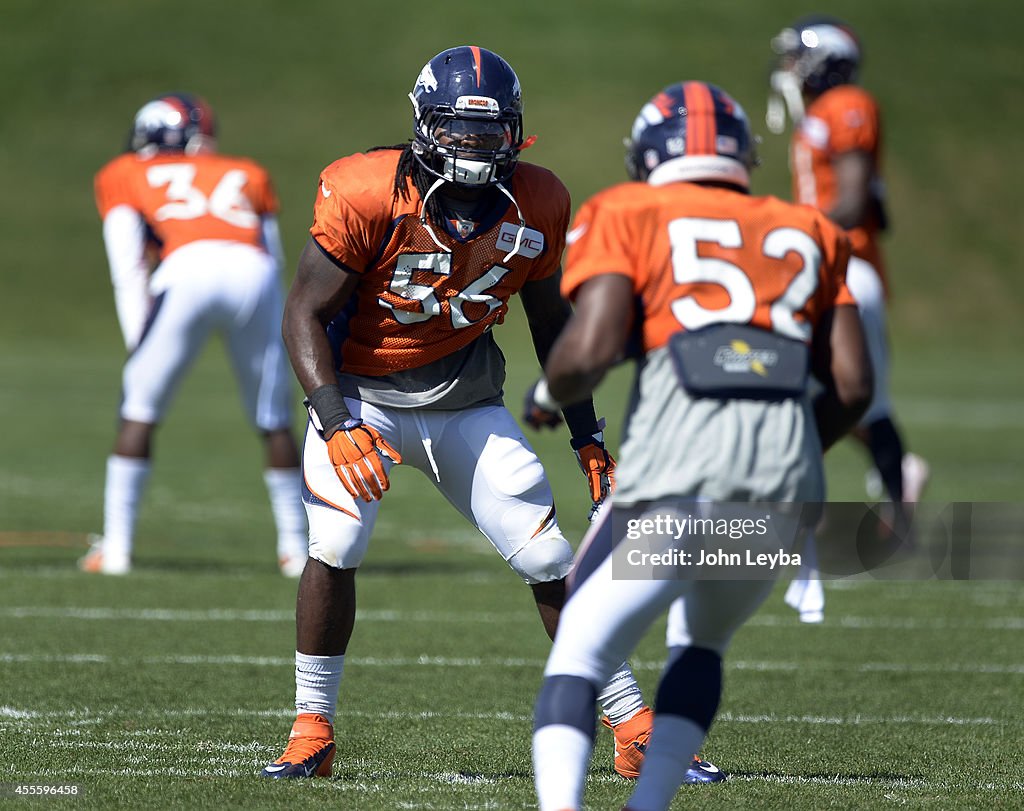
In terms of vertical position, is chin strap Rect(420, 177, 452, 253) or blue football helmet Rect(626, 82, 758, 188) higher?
blue football helmet Rect(626, 82, 758, 188)

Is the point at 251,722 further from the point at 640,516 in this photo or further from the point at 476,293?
the point at 640,516

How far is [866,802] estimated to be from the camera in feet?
12.7

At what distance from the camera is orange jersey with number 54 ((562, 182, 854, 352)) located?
124 inches

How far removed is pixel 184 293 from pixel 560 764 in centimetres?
484

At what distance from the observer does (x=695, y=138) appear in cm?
330

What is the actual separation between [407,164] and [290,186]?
97.3 ft

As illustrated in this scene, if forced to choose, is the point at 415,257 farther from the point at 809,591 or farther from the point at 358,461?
the point at 809,591

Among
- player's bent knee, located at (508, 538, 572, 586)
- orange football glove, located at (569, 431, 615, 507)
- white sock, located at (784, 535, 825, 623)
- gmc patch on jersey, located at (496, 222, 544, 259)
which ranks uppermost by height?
gmc patch on jersey, located at (496, 222, 544, 259)

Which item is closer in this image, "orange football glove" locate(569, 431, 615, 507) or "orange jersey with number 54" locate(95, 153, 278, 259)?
"orange football glove" locate(569, 431, 615, 507)

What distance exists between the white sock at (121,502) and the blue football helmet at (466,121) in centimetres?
383

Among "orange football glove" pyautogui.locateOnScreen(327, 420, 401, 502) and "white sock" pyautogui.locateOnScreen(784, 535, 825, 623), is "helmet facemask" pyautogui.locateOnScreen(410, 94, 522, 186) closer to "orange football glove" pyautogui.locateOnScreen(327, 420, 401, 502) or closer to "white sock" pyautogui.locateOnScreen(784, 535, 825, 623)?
"orange football glove" pyautogui.locateOnScreen(327, 420, 401, 502)

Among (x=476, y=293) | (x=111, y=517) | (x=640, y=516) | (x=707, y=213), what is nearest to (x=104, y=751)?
(x=476, y=293)

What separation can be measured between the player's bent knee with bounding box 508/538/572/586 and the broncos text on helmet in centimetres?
419

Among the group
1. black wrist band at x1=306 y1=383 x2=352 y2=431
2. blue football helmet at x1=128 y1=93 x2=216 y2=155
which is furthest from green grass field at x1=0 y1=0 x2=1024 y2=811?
blue football helmet at x1=128 y1=93 x2=216 y2=155
